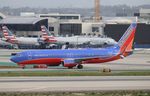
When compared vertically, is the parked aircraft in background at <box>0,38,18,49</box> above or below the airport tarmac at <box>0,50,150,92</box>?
above

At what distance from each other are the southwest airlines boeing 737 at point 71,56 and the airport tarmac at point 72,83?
Answer: 92.4ft

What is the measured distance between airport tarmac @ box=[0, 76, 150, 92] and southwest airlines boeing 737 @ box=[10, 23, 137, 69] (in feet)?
92.4

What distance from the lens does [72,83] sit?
53.1m

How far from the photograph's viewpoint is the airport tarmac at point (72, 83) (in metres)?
48.7

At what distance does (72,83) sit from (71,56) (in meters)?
35.9

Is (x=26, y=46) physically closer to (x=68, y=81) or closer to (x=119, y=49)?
(x=119, y=49)

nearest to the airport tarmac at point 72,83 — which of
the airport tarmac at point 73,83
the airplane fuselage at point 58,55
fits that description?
the airport tarmac at point 73,83

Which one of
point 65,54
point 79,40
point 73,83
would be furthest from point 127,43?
point 79,40

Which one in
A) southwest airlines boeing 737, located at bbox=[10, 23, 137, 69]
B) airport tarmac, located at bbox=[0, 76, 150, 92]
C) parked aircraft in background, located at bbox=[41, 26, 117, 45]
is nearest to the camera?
airport tarmac, located at bbox=[0, 76, 150, 92]

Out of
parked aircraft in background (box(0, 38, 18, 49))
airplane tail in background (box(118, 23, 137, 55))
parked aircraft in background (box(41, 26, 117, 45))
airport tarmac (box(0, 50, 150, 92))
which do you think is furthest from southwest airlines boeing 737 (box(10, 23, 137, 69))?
parked aircraft in background (box(0, 38, 18, 49))

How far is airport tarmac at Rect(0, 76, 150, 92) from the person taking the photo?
48688 millimetres

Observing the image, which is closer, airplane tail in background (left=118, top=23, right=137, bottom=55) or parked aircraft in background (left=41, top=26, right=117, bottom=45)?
airplane tail in background (left=118, top=23, right=137, bottom=55)

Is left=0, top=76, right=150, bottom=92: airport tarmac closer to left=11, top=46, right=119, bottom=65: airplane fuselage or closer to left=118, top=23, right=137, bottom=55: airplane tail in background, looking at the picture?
left=11, top=46, right=119, bottom=65: airplane fuselage

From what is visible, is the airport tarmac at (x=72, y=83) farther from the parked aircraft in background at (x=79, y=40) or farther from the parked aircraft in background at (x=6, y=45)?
the parked aircraft in background at (x=6, y=45)
